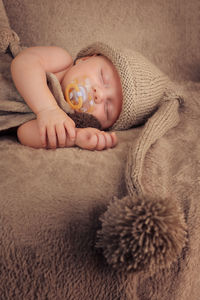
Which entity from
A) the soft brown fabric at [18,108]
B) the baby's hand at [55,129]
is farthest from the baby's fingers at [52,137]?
the soft brown fabric at [18,108]

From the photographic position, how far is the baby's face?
3.20ft

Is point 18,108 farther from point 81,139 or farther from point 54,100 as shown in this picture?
point 81,139

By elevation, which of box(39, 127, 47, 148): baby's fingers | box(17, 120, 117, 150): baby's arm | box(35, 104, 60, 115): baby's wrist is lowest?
box(17, 120, 117, 150): baby's arm

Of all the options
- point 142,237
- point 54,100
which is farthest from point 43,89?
point 142,237

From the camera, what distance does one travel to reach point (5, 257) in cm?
45

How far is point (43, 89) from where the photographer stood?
0.85 metres

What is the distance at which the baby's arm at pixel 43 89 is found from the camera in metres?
0.76

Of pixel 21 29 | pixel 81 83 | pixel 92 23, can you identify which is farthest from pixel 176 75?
pixel 21 29

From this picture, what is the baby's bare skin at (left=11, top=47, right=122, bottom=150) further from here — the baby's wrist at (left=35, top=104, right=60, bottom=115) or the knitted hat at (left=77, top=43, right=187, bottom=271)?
the knitted hat at (left=77, top=43, right=187, bottom=271)

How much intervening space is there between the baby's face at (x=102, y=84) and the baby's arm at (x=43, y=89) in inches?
3.4

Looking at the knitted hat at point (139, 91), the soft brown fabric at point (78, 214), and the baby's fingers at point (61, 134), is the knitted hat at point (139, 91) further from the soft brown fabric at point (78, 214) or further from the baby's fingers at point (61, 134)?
the baby's fingers at point (61, 134)

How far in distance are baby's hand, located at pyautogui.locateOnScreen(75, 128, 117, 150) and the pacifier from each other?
0.19m

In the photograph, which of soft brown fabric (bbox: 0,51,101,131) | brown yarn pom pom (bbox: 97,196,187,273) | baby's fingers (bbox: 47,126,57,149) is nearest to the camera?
brown yarn pom pom (bbox: 97,196,187,273)

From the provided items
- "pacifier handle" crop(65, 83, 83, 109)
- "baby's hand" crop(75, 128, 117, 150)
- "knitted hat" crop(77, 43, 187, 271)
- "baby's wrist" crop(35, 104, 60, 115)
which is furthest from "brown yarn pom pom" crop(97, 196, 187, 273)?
"pacifier handle" crop(65, 83, 83, 109)
